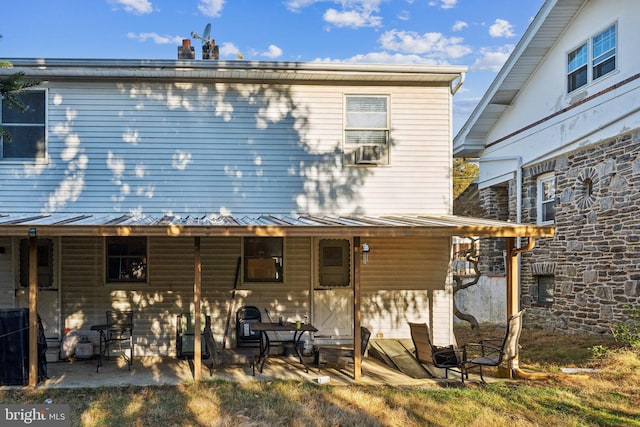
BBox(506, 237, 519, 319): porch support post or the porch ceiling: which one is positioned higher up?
the porch ceiling

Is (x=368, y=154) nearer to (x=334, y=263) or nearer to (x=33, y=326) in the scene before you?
(x=334, y=263)

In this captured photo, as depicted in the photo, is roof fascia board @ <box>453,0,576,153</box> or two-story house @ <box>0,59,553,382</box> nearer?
two-story house @ <box>0,59,553,382</box>

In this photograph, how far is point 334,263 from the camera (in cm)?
923

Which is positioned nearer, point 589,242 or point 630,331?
point 630,331

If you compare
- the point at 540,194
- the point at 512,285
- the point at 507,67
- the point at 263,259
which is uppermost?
the point at 507,67

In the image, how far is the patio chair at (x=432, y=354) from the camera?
278 inches

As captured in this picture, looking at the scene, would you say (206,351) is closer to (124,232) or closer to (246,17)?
(124,232)

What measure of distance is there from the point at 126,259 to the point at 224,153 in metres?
2.66

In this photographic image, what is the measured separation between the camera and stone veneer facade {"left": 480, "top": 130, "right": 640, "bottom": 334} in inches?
361

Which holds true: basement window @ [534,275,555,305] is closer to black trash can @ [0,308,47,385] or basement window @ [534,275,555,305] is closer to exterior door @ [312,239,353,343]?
exterior door @ [312,239,353,343]

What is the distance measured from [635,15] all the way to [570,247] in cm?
490

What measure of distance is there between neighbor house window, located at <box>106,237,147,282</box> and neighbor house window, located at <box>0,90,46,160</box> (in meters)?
2.07

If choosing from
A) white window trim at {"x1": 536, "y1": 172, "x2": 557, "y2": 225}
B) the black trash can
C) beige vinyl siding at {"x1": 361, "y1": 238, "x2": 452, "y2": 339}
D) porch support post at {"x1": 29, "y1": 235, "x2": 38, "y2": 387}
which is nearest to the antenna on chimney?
beige vinyl siding at {"x1": 361, "y1": 238, "x2": 452, "y2": 339}

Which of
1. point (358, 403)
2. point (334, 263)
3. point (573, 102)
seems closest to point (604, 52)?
point (573, 102)
